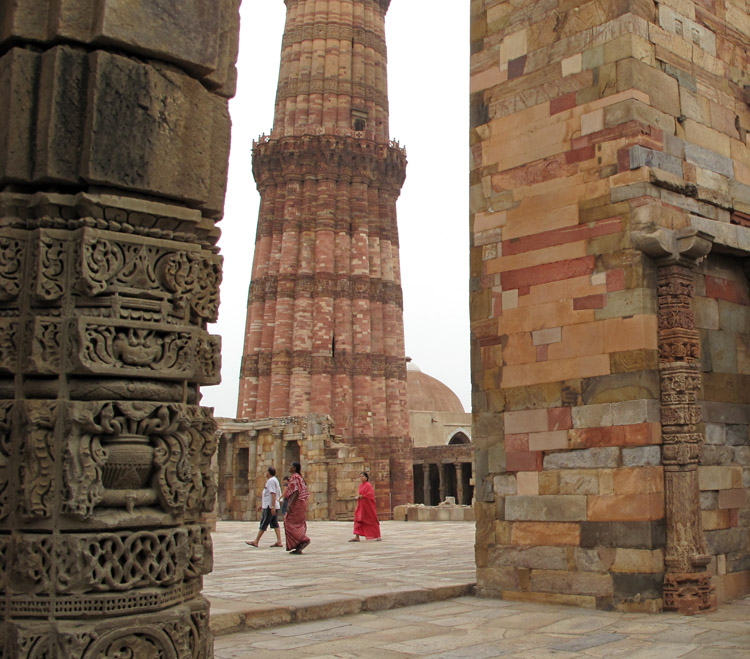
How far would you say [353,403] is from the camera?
33.7 meters

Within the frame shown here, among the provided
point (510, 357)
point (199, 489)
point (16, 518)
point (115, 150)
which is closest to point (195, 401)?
point (199, 489)

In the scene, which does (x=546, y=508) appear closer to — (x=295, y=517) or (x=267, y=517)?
(x=295, y=517)

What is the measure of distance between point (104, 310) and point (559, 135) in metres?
5.44

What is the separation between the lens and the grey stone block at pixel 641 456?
681 centimetres

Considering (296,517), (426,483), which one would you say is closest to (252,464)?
(426,483)

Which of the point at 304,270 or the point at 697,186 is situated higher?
the point at 304,270

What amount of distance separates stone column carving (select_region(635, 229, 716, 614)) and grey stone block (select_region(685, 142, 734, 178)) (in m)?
0.96

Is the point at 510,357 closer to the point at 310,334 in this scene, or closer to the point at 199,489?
the point at 199,489

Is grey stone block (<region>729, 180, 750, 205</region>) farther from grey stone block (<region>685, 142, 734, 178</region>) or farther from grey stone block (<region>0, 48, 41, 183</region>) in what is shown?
grey stone block (<region>0, 48, 41, 183</region>)

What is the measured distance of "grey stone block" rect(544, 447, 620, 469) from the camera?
7027mm

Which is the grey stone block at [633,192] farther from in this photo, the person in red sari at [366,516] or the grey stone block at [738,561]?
the person in red sari at [366,516]

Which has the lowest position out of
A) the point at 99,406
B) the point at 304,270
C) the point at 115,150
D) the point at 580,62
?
the point at 99,406

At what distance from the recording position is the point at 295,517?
39.1 feet

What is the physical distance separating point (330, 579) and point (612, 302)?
360cm
